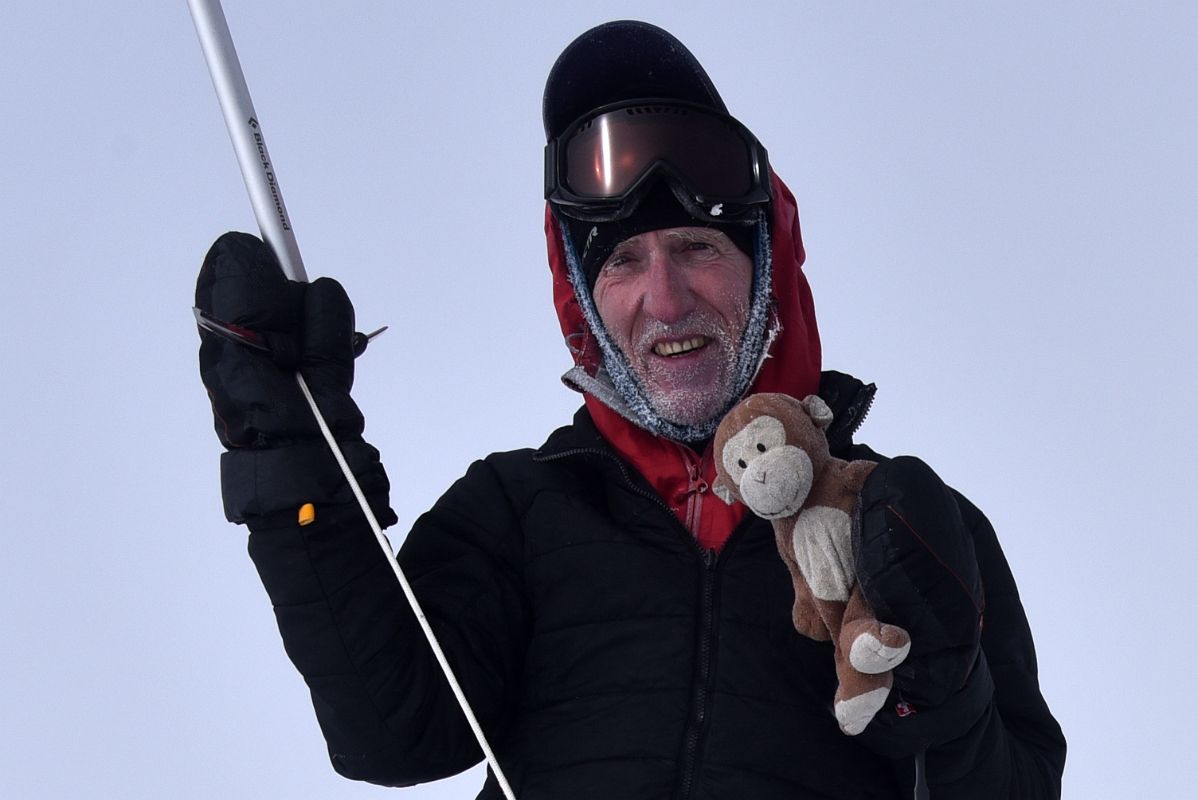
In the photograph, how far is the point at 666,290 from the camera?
1.78 metres

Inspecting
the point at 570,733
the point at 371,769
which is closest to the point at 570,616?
the point at 570,733

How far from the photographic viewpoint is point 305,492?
4.95 ft

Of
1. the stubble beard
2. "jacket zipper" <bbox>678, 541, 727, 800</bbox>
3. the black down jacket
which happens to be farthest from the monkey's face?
the stubble beard

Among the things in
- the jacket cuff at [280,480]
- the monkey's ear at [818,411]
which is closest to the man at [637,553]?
the jacket cuff at [280,480]

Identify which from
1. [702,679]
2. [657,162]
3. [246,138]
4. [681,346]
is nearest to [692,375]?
[681,346]

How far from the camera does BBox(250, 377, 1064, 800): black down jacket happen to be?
1522mm

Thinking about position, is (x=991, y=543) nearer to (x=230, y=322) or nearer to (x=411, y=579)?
(x=411, y=579)

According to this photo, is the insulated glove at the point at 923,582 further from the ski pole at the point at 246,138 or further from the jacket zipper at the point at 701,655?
the ski pole at the point at 246,138

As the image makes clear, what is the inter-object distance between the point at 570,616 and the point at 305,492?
1.23ft

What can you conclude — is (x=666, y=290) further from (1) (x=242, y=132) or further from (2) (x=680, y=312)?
(1) (x=242, y=132)

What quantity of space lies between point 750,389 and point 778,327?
97 millimetres

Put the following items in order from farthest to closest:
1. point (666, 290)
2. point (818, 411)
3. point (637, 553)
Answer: point (666, 290)
point (637, 553)
point (818, 411)

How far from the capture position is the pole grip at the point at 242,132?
1.61 m

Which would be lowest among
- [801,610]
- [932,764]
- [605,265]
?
[932,764]
